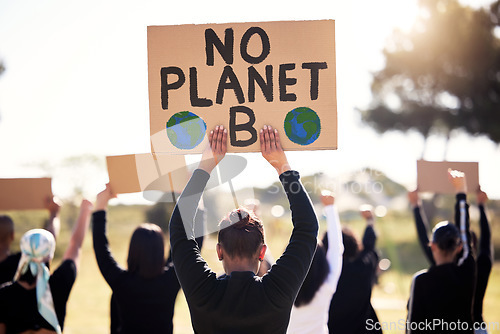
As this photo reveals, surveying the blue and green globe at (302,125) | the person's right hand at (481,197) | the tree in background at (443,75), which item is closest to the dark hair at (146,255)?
the blue and green globe at (302,125)


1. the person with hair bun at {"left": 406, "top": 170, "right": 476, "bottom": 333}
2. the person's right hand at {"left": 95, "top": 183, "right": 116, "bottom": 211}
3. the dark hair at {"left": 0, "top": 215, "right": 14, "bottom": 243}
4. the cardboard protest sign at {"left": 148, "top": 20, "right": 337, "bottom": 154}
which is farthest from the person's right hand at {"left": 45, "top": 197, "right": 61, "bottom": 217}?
the person with hair bun at {"left": 406, "top": 170, "right": 476, "bottom": 333}

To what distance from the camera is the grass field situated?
8.73 m

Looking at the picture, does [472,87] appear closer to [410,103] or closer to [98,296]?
[410,103]

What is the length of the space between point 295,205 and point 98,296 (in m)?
11.4

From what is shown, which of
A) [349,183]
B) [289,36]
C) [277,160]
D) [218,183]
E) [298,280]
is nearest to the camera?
[298,280]

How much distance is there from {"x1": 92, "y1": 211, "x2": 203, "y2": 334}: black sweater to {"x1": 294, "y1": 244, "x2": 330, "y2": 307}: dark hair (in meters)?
0.81

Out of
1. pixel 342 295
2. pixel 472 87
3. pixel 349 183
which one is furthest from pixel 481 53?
pixel 342 295

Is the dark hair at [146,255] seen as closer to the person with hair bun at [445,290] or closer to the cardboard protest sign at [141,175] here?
the cardboard protest sign at [141,175]

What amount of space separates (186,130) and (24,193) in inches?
71.8

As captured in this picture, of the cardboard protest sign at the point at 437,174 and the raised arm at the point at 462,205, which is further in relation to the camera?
the cardboard protest sign at the point at 437,174

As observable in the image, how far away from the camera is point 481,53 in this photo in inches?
530

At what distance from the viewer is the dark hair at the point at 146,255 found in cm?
280

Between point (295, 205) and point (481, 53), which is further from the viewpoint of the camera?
point (481, 53)

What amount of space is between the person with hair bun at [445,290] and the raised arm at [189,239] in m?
1.83
